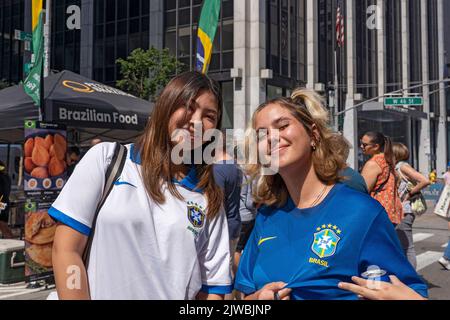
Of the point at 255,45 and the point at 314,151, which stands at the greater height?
the point at 255,45

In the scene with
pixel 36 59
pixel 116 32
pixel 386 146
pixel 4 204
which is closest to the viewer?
pixel 386 146

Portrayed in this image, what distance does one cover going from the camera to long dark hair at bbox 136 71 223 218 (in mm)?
1964

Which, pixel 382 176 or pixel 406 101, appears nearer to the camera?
pixel 382 176

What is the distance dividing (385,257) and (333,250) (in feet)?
0.64

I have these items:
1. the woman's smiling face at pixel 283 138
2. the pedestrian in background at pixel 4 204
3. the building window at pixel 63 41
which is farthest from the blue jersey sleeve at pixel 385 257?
the building window at pixel 63 41

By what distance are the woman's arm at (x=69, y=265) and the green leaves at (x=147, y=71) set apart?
2149 cm

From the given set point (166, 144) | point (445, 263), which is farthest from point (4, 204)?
point (166, 144)

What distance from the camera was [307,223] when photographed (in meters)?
2.01

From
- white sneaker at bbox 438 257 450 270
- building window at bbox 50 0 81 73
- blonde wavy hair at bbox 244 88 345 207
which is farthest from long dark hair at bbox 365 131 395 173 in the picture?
building window at bbox 50 0 81 73

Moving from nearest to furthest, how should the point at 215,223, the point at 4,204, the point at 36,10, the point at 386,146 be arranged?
the point at 215,223 → the point at 386,146 → the point at 36,10 → the point at 4,204

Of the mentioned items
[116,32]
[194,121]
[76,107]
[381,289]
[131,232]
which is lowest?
[381,289]

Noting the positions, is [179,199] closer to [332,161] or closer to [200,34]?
[332,161]

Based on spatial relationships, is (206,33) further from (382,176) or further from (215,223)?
(215,223)

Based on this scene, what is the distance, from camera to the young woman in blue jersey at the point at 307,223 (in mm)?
1858
